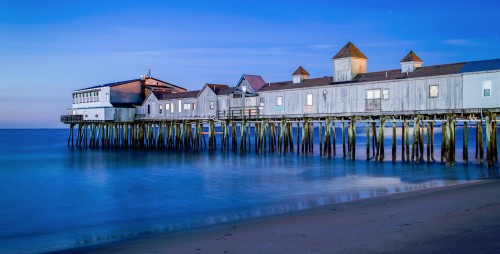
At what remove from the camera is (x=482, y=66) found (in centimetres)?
2697

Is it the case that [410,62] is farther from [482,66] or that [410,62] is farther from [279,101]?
[279,101]

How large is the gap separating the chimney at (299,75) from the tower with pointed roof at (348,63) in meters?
3.58

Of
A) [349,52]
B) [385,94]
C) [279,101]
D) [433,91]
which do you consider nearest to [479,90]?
[433,91]

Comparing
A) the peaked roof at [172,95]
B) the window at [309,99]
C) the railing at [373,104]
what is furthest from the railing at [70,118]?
the railing at [373,104]

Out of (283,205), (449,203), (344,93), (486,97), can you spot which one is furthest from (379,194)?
(344,93)

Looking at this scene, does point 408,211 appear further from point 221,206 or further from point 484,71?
point 484,71

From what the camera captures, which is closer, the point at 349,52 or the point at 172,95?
the point at 349,52

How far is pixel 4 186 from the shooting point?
1040 inches

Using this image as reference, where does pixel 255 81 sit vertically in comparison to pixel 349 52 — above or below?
below

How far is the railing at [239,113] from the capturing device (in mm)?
40375

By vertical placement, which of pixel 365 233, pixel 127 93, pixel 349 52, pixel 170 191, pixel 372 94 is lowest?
pixel 170 191

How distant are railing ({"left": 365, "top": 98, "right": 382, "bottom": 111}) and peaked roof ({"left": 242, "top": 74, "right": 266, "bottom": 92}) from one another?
11733mm

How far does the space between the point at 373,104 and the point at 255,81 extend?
1328cm

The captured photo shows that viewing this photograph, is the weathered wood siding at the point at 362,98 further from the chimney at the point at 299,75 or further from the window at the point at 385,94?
the chimney at the point at 299,75
